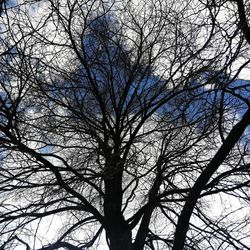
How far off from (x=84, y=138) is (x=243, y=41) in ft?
6.97

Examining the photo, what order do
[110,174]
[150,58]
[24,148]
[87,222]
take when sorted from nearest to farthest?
[24,148] → [110,174] → [150,58] → [87,222]

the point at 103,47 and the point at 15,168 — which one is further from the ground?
the point at 103,47

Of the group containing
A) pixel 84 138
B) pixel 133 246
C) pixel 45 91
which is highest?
pixel 45 91

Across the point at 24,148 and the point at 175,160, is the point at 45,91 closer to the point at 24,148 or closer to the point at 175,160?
the point at 24,148

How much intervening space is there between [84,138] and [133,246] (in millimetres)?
1449

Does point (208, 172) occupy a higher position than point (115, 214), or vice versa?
point (115, 214)

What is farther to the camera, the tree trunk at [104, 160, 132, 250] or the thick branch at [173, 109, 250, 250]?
the tree trunk at [104, 160, 132, 250]

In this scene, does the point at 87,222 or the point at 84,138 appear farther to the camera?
the point at 87,222

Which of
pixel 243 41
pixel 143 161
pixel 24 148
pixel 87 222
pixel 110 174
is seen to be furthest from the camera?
pixel 87 222

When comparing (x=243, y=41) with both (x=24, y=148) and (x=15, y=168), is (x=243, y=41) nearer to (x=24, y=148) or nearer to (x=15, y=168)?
(x=24, y=148)

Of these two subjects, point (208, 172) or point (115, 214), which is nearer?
point (208, 172)

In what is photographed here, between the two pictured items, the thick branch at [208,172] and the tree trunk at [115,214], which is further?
the tree trunk at [115,214]

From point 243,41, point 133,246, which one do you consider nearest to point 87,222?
point 133,246

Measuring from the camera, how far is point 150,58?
12.1 ft
